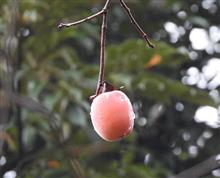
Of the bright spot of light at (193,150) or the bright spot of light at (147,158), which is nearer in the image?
the bright spot of light at (147,158)

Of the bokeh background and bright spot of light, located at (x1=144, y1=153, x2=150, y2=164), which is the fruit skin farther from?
bright spot of light, located at (x1=144, y1=153, x2=150, y2=164)

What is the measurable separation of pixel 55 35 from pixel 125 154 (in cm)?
34

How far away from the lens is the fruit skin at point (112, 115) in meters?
0.73

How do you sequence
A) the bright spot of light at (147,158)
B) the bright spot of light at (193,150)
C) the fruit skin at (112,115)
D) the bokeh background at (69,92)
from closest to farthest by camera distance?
1. the fruit skin at (112,115)
2. the bokeh background at (69,92)
3. the bright spot of light at (147,158)
4. the bright spot of light at (193,150)

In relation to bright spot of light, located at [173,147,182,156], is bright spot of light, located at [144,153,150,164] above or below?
above

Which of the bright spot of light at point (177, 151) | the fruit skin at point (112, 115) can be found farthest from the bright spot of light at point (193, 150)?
the fruit skin at point (112, 115)

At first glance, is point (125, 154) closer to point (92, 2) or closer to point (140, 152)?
point (140, 152)

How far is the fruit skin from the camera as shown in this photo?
28.9 inches

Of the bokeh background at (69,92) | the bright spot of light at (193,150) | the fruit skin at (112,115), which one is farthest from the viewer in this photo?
the bright spot of light at (193,150)

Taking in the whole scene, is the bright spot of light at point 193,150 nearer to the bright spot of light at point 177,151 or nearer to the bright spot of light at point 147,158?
the bright spot of light at point 177,151

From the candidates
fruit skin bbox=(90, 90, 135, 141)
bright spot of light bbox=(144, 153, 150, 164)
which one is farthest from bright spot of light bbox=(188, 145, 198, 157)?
fruit skin bbox=(90, 90, 135, 141)

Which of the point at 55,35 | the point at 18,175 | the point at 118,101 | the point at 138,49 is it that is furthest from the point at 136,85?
the point at 118,101

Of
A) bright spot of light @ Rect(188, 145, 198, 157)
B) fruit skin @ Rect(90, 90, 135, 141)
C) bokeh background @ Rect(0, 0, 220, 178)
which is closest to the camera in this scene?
fruit skin @ Rect(90, 90, 135, 141)

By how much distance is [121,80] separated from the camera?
1.48 metres
